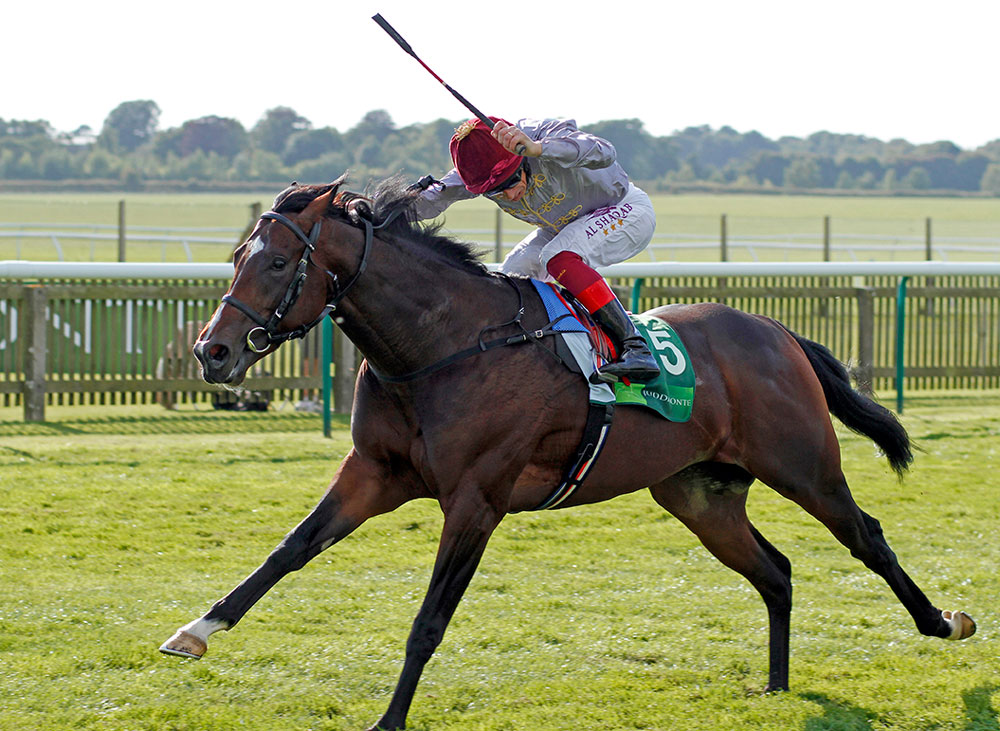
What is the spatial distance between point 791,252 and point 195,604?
31.4 metres

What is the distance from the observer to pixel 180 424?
411 inches

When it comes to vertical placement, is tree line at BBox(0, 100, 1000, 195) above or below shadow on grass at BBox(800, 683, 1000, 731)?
above

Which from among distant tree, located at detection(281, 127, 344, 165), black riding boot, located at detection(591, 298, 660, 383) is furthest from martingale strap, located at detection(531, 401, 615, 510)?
distant tree, located at detection(281, 127, 344, 165)

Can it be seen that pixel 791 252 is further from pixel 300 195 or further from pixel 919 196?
pixel 919 196

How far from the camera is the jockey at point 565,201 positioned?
4.09m

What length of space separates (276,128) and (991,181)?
2337 inches

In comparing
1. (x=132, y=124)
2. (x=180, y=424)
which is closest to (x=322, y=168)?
(x=132, y=124)

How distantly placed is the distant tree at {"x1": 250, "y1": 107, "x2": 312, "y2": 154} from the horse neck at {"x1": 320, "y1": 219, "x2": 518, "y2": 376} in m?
95.8

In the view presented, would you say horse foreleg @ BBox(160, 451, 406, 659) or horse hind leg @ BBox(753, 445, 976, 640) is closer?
horse foreleg @ BBox(160, 451, 406, 659)

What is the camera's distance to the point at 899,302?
1079 centimetres

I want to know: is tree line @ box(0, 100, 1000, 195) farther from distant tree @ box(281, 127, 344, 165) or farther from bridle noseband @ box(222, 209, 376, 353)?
bridle noseband @ box(222, 209, 376, 353)

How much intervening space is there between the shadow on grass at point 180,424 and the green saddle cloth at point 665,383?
6.10 m

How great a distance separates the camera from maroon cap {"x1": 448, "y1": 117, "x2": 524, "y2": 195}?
409 cm

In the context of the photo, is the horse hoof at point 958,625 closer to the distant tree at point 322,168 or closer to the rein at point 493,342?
the rein at point 493,342
